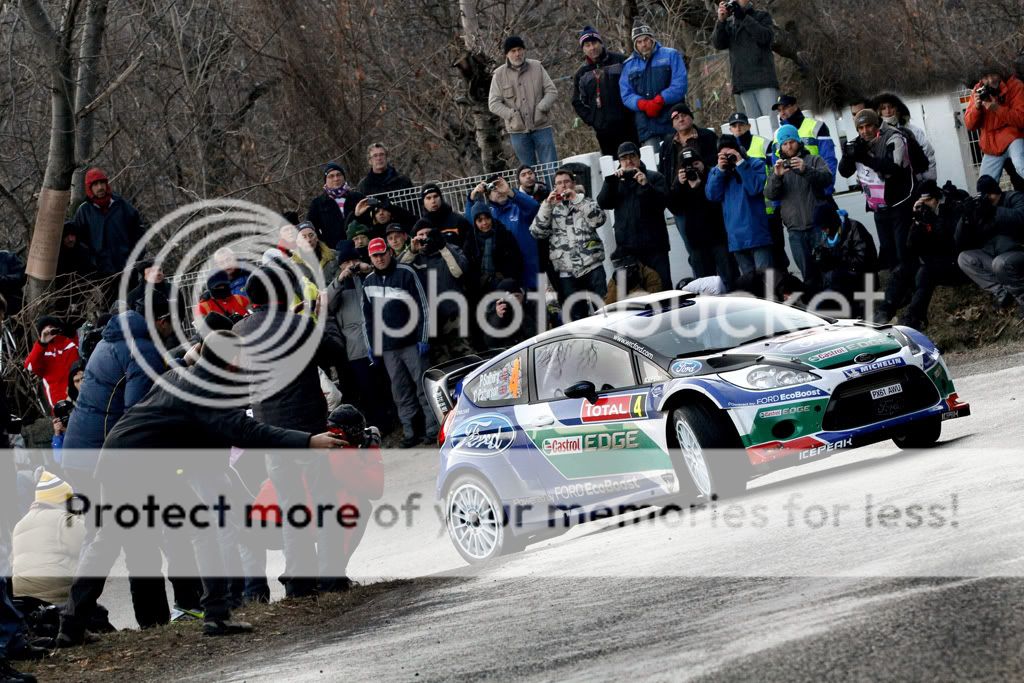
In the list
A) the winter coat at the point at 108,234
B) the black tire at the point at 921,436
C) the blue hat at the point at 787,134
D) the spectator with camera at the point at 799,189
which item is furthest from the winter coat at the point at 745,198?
the winter coat at the point at 108,234

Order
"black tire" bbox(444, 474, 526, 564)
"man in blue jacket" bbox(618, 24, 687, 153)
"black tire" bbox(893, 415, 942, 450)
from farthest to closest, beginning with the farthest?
"man in blue jacket" bbox(618, 24, 687, 153)
"black tire" bbox(444, 474, 526, 564)
"black tire" bbox(893, 415, 942, 450)

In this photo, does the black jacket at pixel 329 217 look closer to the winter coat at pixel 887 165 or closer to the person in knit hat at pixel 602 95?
the person in knit hat at pixel 602 95

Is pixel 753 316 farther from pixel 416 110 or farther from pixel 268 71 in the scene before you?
pixel 268 71

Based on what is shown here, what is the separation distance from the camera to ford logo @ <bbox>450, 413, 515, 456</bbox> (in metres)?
11.9

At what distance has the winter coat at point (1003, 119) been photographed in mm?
16750

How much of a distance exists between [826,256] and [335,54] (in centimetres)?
1262

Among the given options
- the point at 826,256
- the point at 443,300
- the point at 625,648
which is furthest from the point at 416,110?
the point at 625,648

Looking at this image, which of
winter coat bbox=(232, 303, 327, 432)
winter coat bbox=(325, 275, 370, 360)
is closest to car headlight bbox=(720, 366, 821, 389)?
winter coat bbox=(232, 303, 327, 432)

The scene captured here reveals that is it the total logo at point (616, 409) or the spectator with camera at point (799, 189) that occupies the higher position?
the spectator with camera at point (799, 189)

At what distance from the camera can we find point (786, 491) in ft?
36.1

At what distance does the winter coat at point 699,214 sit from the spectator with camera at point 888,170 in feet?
5.18

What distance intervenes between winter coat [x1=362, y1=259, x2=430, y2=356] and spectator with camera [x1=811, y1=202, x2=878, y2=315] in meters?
4.66

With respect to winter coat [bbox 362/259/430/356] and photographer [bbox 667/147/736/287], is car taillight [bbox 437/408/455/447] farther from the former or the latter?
photographer [bbox 667/147/736/287]

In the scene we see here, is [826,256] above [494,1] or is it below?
below
